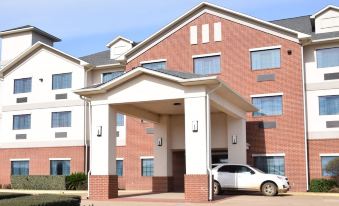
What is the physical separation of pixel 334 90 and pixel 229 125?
6.58 m

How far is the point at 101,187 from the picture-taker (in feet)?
64.1

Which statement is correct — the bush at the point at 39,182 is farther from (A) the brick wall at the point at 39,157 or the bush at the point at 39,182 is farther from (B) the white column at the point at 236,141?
(B) the white column at the point at 236,141

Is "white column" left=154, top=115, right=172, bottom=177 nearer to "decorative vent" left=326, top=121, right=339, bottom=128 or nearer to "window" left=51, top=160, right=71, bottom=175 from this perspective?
"decorative vent" left=326, top=121, right=339, bottom=128

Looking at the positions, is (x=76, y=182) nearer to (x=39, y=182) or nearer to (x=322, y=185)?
(x=39, y=182)

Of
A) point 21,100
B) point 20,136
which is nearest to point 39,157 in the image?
point 20,136

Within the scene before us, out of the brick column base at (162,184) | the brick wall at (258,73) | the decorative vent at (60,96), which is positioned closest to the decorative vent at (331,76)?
the brick wall at (258,73)

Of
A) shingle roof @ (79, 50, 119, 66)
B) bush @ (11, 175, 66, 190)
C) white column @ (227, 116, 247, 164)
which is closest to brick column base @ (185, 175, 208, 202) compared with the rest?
white column @ (227, 116, 247, 164)

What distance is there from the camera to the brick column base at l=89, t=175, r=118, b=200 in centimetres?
1945

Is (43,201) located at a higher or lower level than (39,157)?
lower

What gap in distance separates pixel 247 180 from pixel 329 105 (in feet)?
26.7

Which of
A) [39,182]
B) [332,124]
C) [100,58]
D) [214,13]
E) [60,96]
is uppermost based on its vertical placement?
[214,13]

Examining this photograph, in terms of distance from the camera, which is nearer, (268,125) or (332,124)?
(332,124)

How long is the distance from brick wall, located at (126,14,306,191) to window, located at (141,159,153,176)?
6.18 meters

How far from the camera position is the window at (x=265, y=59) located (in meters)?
27.2
